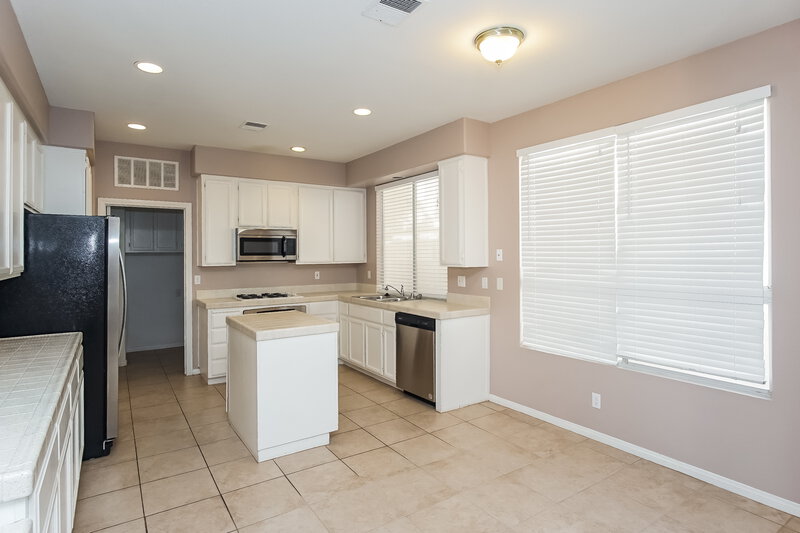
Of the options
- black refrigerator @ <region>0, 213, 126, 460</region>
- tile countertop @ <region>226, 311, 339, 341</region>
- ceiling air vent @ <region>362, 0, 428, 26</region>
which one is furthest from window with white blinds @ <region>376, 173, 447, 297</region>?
black refrigerator @ <region>0, 213, 126, 460</region>

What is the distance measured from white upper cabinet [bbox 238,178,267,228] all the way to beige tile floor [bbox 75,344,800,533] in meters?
2.41

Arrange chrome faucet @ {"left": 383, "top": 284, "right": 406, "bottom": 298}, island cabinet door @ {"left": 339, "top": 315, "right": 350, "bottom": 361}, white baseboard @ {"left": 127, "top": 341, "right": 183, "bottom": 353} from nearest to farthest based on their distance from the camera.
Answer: chrome faucet @ {"left": 383, "top": 284, "right": 406, "bottom": 298} < island cabinet door @ {"left": 339, "top": 315, "right": 350, "bottom": 361} < white baseboard @ {"left": 127, "top": 341, "right": 183, "bottom": 353}

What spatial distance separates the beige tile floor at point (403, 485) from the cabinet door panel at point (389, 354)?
808 mm

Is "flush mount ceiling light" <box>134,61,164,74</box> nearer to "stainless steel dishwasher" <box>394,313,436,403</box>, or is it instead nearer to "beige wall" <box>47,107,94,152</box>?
"beige wall" <box>47,107,94,152</box>

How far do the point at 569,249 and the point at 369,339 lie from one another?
2.45m

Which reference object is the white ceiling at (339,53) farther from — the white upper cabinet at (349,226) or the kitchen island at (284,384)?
the white upper cabinet at (349,226)

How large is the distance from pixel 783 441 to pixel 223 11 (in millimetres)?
3807

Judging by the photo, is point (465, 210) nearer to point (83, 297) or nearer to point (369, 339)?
point (369, 339)

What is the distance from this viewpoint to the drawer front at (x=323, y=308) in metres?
5.46

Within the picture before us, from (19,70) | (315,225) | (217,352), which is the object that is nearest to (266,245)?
(315,225)

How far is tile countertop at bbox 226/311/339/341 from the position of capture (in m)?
3.07

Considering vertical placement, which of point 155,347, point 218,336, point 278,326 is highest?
point 278,326

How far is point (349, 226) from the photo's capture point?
20.2 feet

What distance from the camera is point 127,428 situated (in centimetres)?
368
